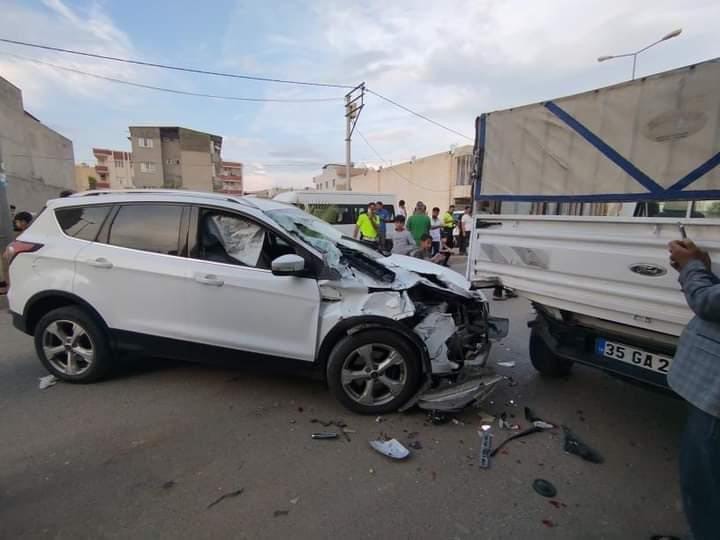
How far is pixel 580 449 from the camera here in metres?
2.70

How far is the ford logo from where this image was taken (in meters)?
2.22

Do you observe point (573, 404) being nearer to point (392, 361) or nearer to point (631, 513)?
point (631, 513)

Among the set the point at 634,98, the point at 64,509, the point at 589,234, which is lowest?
the point at 64,509

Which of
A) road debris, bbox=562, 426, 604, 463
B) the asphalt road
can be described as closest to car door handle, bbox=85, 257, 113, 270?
the asphalt road

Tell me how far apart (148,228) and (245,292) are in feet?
3.62

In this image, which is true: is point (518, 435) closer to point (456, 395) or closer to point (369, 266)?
point (456, 395)

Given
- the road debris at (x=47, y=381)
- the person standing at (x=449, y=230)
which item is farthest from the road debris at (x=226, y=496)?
the person standing at (x=449, y=230)

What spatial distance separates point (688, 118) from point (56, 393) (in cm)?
510

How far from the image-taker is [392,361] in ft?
9.83

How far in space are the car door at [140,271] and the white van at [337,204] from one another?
10.5 m

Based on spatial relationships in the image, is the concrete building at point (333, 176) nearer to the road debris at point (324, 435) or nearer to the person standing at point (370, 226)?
the person standing at point (370, 226)

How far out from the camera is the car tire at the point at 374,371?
298 cm

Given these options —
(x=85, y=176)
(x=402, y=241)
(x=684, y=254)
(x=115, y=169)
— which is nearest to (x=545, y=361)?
(x=684, y=254)

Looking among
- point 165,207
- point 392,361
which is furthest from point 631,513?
point 165,207
